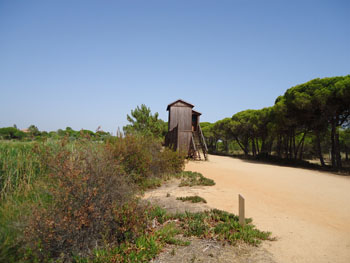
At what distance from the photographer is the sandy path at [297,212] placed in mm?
3432

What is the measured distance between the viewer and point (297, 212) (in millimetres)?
5355

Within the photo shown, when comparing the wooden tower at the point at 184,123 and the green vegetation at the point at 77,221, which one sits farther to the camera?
the wooden tower at the point at 184,123

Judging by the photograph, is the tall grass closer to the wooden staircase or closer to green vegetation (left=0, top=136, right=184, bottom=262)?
green vegetation (left=0, top=136, right=184, bottom=262)

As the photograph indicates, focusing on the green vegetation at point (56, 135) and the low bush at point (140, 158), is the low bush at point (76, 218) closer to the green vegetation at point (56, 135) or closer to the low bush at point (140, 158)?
the green vegetation at point (56, 135)

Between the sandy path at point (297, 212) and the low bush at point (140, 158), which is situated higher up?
the low bush at point (140, 158)

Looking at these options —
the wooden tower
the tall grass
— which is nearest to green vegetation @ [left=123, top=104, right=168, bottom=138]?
the wooden tower

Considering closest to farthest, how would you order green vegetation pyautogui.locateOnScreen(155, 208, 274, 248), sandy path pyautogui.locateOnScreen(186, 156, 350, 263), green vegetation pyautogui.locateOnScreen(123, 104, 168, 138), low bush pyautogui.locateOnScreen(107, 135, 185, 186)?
sandy path pyautogui.locateOnScreen(186, 156, 350, 263), green vegetation pyautogui.locateOnScreen(155, 208, 274, 248), low bush pyautogui.locateOnScreen(107, 135, 185, 186), green vegetation pyautogui.locateOnScreen(123, 104, 168, 138)

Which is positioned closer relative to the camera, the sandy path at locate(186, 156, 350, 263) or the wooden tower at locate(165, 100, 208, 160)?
the sandy path at locate(186, 156, 350, 263)

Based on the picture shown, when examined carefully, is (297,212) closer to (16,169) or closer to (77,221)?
(77,221)

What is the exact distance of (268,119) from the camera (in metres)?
21.2

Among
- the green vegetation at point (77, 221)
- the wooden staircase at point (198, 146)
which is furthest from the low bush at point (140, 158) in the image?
the wooden staircase at point (198, 146)

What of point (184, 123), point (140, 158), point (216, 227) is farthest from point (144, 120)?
point (216, 227)

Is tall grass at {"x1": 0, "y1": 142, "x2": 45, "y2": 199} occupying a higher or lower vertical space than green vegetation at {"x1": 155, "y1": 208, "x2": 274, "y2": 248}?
higher

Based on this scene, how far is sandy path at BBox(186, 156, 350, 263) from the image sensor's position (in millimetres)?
3432
